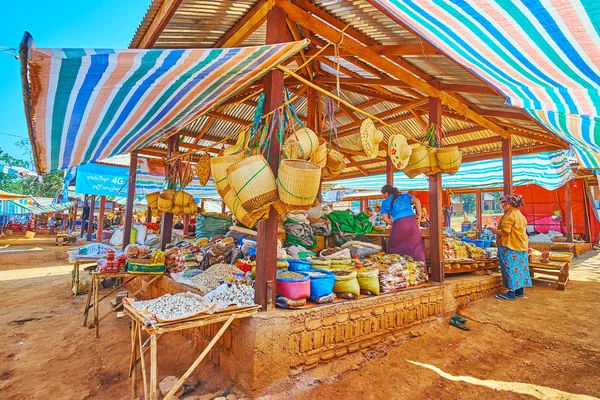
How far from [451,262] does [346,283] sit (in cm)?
268

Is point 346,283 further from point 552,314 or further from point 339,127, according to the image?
point 339,127

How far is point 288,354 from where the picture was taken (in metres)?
2.84

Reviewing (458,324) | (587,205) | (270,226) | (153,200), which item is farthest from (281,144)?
(587,205)

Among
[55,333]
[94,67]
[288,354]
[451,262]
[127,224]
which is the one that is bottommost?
[55,333]

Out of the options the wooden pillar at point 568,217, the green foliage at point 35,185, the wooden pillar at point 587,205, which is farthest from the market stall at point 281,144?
the green foliage at point 35,185

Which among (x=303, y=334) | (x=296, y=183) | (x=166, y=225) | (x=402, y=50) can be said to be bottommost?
(x=303, y=334)

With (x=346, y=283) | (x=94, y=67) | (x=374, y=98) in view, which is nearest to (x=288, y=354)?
(x=346, y=283)

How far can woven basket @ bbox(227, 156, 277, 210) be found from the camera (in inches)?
97.9

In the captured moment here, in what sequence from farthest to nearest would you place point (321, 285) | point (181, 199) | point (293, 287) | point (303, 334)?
point (181, 199), point (321, 285), point (293, 287), point (303, 334)

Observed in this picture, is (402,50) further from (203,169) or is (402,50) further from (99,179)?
(99,179)

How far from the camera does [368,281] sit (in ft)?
12.1

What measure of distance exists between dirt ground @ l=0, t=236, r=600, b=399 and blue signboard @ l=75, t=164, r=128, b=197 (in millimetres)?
4450

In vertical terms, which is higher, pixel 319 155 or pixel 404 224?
pixel 319 155

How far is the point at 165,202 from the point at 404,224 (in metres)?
4.25
